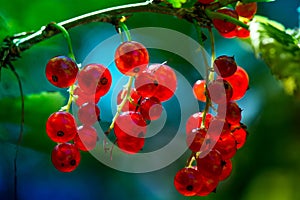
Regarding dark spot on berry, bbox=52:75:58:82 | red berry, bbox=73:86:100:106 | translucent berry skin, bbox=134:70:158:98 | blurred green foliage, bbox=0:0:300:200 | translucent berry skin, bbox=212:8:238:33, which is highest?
translucent berry skin, bbox=212:8:238:33

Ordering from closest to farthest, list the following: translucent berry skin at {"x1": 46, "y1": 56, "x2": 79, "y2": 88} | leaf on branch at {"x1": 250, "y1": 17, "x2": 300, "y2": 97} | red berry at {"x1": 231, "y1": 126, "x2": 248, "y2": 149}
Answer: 1. leaf on branch at {"x1": 250, "y1": 17, "x2": 300, "y2": 97}
2. translucent berry skin at {"x1": 46, "y1": 56, "x2": 79, "y2": 88}
3. red berry at {"x1": 231, "y1": 126, "x2": 248, "y2": 149}

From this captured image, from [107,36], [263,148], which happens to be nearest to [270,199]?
[263,148]

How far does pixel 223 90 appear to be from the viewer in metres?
1.05

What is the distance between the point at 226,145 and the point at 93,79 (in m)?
0.29

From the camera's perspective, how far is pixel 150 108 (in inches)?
43.1

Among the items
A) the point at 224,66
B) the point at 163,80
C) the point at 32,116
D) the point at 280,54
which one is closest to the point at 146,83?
the point at 163,80

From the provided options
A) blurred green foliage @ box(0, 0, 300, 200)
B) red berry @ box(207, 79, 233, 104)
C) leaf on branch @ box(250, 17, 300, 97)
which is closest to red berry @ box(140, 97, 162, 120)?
red berry @ box(207, 79, 233, 104)

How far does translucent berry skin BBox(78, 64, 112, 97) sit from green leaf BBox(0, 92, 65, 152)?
1.65 ft

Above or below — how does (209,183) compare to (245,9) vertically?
below

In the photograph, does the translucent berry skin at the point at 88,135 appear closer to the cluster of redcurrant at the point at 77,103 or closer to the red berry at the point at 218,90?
the cluster of redcurrant at the point at 77,103

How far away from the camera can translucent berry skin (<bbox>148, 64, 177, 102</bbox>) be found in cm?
109

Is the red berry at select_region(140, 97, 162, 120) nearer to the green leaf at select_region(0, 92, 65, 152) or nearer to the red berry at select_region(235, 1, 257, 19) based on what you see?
the red berry at select_region(235, 1, 257, 19)

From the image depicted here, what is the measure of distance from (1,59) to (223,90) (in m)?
0.51

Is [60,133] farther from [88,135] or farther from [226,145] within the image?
[226,145]
